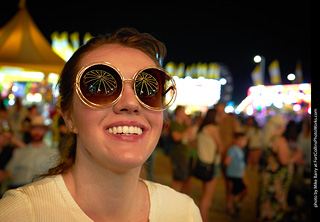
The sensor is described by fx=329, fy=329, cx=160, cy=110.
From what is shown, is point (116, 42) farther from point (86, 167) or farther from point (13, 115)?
point (13, 115)

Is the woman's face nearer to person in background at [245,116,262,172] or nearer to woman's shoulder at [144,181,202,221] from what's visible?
woman's shoulder at [144,181,202,221]

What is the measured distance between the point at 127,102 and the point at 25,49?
6349mm

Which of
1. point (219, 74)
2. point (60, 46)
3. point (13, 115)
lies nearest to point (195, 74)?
point (219, 74)

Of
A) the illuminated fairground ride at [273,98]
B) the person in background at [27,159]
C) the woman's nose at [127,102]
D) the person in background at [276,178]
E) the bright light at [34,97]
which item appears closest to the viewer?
the woman's nose at [127,102]

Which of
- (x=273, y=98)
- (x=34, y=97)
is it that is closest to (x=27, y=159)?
(x=34, y=97)

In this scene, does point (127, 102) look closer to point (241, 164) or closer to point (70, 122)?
point (70, 122)

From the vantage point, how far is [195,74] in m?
57.1

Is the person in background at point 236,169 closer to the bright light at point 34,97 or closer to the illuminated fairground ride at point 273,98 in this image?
the bright light at point 34,97

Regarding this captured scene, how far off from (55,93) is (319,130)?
2125mm

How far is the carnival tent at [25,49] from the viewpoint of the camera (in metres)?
6.75

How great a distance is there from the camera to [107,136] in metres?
1.36

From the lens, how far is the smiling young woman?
1.36m

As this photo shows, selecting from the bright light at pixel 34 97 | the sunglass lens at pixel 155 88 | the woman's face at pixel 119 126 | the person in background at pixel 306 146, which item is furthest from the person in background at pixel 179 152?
the bright light at pixel 34 97

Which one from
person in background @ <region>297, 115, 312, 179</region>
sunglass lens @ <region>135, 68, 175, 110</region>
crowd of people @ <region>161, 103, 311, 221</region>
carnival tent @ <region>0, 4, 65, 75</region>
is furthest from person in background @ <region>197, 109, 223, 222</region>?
sunglass lens @ <region>135, 68, 175, 110</region>
